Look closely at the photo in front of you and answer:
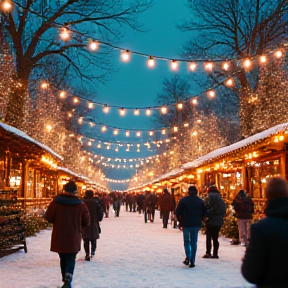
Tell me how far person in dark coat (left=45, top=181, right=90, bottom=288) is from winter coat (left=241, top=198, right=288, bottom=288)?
4.47 m

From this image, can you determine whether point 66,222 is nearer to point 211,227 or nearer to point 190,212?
point 190,212

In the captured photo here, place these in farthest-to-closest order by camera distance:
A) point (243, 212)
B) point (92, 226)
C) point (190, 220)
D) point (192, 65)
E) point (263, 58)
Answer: point (192, 65) → point (263, 58) → point (243, 212) → point (92, 226) → point (190, 220)

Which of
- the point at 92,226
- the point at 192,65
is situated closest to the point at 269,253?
the point at 92,226

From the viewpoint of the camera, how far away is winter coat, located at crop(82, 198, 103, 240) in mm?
10820

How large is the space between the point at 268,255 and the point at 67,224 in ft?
15.4

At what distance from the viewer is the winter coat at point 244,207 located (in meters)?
13.6

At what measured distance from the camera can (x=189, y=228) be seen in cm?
1003

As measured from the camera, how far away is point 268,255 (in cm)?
306

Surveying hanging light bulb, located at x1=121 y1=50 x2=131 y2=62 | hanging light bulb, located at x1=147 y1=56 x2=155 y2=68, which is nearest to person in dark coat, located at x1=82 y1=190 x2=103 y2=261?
hanging light bulb, located at x1=121 y1=50 x2=131 y2=62

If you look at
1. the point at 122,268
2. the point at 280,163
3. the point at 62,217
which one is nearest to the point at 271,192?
the point at 62,217

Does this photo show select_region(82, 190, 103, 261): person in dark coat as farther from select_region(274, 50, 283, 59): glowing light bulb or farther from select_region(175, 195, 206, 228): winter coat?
select_region(274, 50, 283, 59): glowing light bulb

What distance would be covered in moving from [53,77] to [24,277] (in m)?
23.0

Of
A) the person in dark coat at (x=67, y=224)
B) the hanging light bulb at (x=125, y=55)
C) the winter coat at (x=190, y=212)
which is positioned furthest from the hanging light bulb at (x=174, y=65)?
the person in dark coat at (x=67, y=224)

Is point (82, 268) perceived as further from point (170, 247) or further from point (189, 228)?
point (170, 247)
